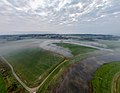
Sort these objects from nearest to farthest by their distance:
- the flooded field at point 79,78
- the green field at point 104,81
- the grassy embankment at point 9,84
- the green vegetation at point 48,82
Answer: the green field at point 104,81 < the flooded field at point 79,78 < the green vegetation at point 48,82 < the grassy embankment at point 9,84

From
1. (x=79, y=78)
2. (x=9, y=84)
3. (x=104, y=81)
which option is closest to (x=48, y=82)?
(x=79, y=78)

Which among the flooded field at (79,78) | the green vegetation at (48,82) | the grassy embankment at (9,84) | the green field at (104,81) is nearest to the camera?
the green field at (104,81)

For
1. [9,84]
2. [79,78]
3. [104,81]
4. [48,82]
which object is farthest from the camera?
[79,78]

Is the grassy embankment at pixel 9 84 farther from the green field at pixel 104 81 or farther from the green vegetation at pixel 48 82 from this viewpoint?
the green field at pixel 104 81

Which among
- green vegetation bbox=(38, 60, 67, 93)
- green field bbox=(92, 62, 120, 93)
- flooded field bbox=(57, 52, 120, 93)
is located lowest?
green vegetation bbox=(38, 60, 67, 93)

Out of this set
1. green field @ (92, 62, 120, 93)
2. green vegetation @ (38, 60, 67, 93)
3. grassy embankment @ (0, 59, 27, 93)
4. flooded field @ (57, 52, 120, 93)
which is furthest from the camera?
grassy embankment @ (0, 59, 27, 93)

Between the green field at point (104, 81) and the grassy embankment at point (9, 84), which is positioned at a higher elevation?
the green field at point (104, 81)

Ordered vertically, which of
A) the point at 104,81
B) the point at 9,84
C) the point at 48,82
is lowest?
the point at 9,84

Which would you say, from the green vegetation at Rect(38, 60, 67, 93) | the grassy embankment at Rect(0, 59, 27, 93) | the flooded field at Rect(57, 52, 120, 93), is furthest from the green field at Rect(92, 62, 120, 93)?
the grassy embankment at Rect(0, 59, 27, 93)

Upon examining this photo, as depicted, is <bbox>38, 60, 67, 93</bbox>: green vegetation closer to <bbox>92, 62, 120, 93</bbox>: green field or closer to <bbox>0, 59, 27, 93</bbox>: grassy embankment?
<bbox>0, 59, 27, 93</bbox>: grassy embankment

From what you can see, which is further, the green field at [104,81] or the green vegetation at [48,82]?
the green vegetation at [48,82]

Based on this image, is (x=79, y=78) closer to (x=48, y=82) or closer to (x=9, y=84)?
(x=48, y=82)

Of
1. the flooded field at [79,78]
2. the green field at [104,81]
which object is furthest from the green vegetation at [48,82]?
the green field at [104,81]
